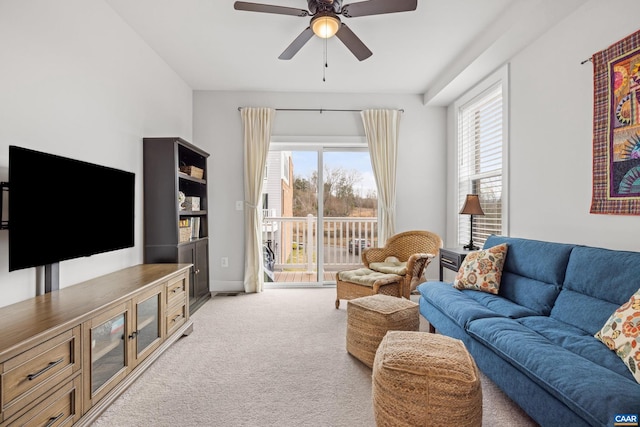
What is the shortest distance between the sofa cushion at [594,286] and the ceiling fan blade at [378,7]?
6.19 ft

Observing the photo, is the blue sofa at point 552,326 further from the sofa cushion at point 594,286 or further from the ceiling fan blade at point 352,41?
the ceiling fan blade at point 352,41

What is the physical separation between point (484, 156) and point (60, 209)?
12.7ft

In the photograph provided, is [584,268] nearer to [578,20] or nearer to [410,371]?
[410,371]

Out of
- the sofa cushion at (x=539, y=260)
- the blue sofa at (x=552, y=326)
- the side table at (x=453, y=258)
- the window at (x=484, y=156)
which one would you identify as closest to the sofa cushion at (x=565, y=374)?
the blue sofa at (x=552, y=326)

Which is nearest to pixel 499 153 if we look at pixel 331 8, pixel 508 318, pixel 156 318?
pixel 508 318

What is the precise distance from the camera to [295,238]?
15.2 ft

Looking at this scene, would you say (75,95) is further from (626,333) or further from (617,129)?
(617,129)

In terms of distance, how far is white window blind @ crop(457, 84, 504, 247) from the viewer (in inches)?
128

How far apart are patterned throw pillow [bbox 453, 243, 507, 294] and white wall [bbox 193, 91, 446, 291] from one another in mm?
1852

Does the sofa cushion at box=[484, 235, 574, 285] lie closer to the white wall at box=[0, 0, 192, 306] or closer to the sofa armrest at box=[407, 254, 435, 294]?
the sofa armrest at box=[407, 254, 435, 294]

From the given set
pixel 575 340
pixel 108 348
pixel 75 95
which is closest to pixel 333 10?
pixel 75 95

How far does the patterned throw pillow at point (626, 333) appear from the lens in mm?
1263

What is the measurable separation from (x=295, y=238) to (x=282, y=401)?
9.65ft

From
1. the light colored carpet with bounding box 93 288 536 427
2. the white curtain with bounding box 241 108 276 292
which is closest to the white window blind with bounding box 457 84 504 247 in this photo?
the light colored carpet with bounding box 93 288 536 427
